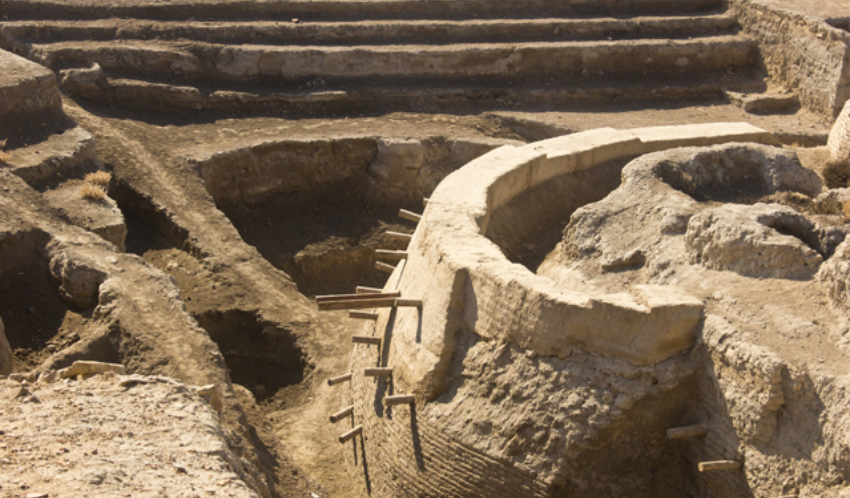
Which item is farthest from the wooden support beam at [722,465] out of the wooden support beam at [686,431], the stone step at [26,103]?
the stone step at [26,103]

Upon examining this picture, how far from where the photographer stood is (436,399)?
7.49 meters

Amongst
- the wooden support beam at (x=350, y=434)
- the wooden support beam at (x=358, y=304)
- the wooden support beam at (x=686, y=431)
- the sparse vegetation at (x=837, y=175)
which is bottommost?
the wooden support beam at (x=350, y=434)

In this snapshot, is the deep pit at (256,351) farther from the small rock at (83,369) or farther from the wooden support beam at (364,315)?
the small rock at (83,369)

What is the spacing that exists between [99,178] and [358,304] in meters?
5.96

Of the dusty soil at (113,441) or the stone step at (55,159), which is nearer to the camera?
the dusty soil at (113,441)

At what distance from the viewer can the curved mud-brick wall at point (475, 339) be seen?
6590mm

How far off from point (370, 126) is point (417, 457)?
9.06 meters

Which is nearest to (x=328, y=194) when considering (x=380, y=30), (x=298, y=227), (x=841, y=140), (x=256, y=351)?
(x=298, y=227)

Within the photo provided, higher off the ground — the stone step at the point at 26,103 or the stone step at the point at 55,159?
the stone step at the point at 26,103

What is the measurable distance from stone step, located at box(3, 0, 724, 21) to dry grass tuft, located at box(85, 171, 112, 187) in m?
6.19

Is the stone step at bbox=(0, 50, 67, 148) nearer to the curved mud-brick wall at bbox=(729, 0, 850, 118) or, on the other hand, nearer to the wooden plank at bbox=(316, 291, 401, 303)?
the wooden plank at bbox=(316, 291, 401, 303)

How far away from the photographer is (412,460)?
7.62 m

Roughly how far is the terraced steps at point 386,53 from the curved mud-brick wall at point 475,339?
7.65 metres

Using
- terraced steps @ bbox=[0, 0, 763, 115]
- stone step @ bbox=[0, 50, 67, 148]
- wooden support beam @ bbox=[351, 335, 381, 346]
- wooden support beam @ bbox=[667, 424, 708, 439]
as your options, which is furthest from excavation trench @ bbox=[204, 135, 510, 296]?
wooden support beam @ bbox=[667, 424, 708, 439]
